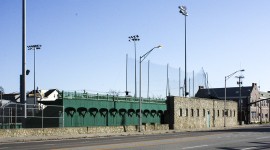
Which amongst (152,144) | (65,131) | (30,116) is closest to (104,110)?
(65,131)

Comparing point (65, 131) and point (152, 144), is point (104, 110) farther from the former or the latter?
point (152, 144)

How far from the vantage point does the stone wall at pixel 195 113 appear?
63.5 metres

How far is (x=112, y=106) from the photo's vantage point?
172 ft

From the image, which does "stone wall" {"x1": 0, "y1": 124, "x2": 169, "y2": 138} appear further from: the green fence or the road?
the road

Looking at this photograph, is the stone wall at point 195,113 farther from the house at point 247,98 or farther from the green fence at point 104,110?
the house at point 247,98

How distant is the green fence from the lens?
151ft

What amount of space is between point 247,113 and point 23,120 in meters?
82.8

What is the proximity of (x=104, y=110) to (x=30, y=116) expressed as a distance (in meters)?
12.2

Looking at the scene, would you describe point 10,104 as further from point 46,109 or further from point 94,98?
point 94,98

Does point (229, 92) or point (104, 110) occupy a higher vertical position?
point (229, 92)

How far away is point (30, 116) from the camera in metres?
40.6

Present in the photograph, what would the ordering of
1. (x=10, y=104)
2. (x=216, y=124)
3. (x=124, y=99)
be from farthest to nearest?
(x=216, y=124) < (x=124, y=99) < (x=10, y=104)

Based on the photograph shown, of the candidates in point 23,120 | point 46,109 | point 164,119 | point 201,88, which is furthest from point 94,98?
point 201,88

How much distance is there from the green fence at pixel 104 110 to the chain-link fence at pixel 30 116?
1516mm
